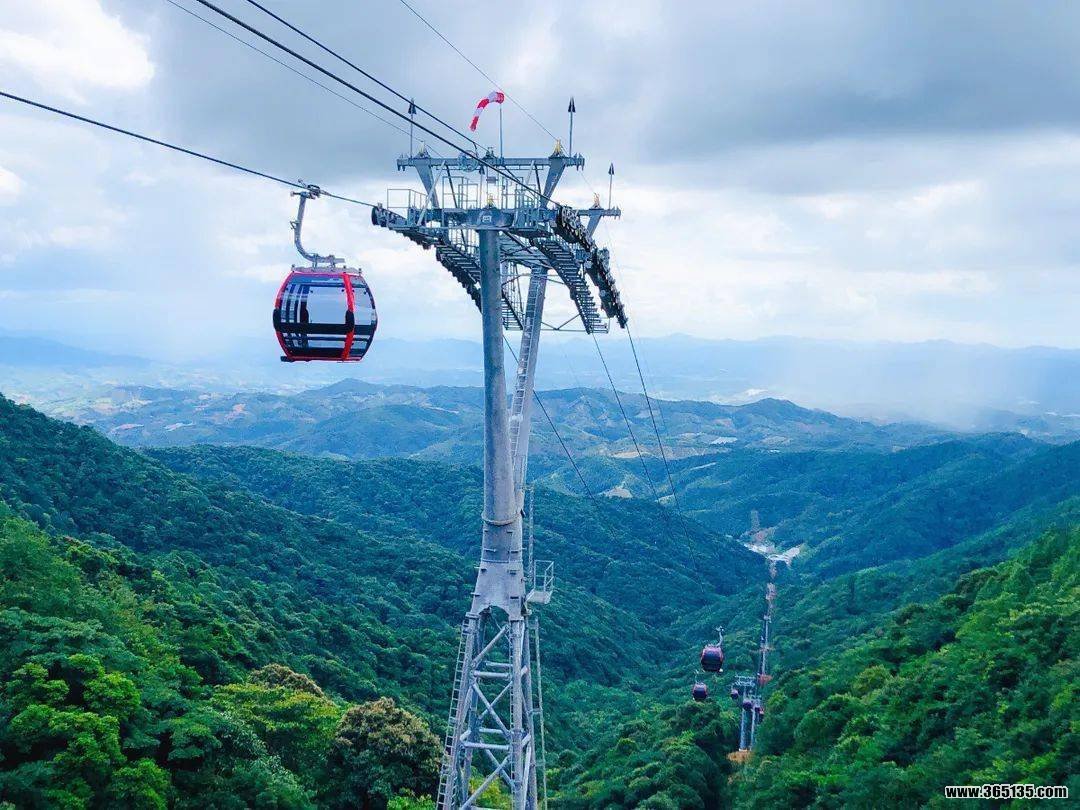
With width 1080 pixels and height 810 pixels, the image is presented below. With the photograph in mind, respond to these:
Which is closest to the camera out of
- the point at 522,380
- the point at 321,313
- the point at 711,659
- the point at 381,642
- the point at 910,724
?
the point at 321,313

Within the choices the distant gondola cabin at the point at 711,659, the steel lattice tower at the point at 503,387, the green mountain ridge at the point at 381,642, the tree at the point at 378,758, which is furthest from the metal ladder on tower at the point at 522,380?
the distant gondola cabin at the point at 711,659

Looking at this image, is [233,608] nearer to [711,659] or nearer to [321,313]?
[711,659]

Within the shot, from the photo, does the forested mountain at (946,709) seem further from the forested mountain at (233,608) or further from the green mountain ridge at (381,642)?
the forested mountain at (233,608)

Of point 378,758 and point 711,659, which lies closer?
point 378,758

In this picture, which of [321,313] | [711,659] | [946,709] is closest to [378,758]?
[321,313]

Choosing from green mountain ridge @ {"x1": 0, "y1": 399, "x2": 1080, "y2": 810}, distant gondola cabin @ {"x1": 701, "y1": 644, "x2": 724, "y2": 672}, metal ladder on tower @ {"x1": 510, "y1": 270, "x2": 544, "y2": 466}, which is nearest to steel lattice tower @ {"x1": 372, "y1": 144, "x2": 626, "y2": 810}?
metal ladder on tower @ {"x1": 510, "y1": 270, "x2": 544, "y2": 466}

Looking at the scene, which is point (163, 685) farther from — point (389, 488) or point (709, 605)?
point (389, 488)

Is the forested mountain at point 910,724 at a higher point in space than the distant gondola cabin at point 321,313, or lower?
lower

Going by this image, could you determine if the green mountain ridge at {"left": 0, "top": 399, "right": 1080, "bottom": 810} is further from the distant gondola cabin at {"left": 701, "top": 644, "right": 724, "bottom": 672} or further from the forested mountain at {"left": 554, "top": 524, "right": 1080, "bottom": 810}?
the distant gondola cabin at {"left": 701, "top": 644, "right": 724, "bottom": 672}
